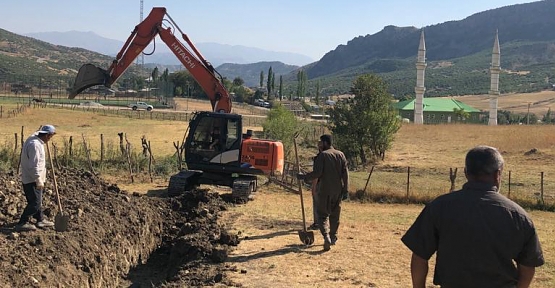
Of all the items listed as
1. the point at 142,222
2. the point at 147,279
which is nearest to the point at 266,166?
the point at 142,222

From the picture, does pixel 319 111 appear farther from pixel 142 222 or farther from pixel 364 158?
pixel 142 222

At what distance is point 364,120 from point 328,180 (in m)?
21.7

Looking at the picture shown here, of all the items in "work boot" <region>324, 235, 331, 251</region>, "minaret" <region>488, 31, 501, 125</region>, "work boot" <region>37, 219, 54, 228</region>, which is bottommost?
"work boot" <region>324, 235, 331, 251</region>

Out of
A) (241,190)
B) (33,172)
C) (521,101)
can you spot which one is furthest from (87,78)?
(521,101)

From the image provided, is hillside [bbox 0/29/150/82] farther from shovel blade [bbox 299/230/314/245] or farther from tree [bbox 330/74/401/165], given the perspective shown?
shovel blade [bbox 299/230/314/245]

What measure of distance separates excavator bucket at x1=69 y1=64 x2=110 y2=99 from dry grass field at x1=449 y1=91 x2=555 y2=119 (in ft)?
335

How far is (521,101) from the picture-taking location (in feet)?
403

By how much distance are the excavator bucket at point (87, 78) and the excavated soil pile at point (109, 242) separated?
4081 mm

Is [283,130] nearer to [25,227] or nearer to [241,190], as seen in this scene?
[241,190]

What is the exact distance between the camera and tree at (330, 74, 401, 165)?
30.3 metres

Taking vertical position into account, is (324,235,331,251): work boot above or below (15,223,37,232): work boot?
below

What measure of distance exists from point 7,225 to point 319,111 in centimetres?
9587

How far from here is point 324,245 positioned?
910 centimetres

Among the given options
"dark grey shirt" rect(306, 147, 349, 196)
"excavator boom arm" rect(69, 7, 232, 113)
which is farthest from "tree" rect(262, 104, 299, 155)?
"dark grey shirt" rect(306, 147, 349, 196)
